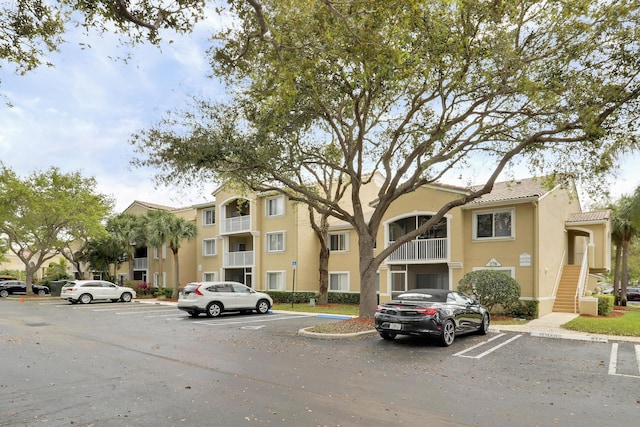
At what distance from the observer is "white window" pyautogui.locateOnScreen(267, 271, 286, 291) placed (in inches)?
1215

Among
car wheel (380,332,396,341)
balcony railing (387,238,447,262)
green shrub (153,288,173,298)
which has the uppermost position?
balcony railing (387,238,447,262)

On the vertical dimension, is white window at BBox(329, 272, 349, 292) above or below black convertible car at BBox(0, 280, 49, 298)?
above

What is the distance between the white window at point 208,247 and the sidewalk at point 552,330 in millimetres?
24263

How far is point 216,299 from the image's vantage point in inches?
784

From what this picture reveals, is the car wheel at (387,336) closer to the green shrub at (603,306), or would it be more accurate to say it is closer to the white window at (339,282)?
the green shrub at (603,306)

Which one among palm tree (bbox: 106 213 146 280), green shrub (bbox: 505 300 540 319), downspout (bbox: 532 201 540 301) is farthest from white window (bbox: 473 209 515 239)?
palm tree (bbox: 106 213 146 280)

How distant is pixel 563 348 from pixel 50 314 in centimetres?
2118

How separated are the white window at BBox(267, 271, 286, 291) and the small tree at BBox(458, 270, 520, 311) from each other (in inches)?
575

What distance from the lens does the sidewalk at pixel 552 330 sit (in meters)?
13.6

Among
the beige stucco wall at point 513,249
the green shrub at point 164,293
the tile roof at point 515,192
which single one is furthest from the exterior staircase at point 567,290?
the green shrub at point 164,293

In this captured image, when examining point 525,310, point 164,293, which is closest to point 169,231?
point 164,293

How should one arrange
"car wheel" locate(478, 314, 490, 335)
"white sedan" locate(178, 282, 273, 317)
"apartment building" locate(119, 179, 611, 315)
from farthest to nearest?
"apartment building" locate(119, 179, 611, 315) < "white sedan" locate(178, 282, 273, 317) < "car wheel" locate(478, 314, 490, 335)

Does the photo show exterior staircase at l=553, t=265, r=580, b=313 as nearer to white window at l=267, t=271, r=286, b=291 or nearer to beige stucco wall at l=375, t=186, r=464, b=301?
beige stucco wall at l=375, t=186, r=464, b=301

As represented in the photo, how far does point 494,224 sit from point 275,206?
50.3 feet
